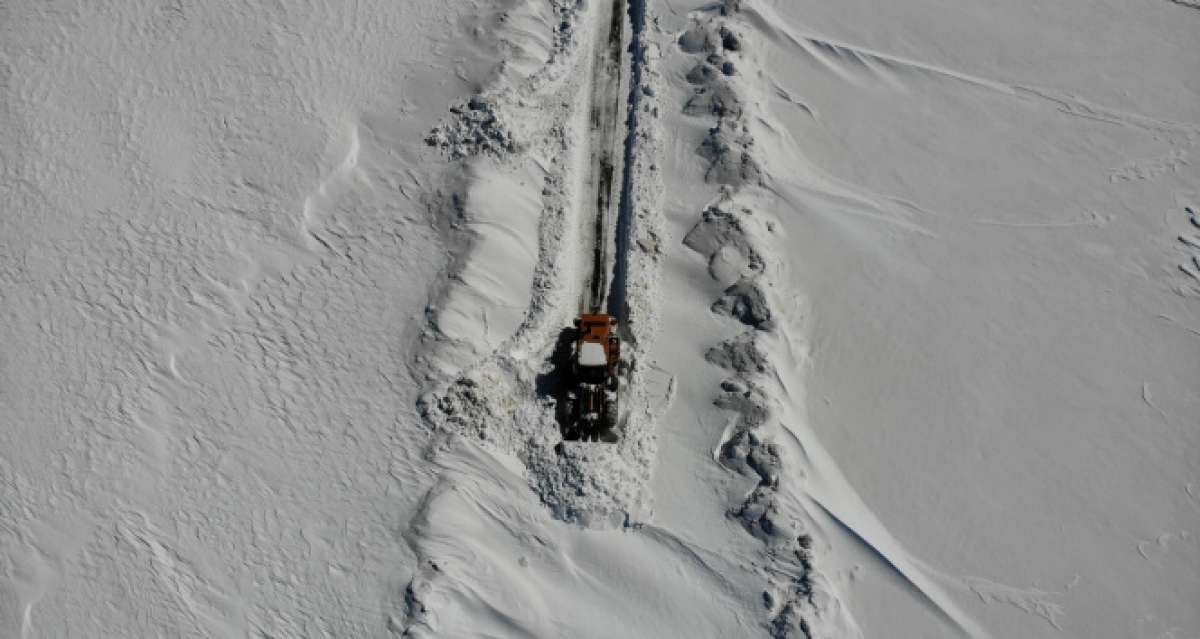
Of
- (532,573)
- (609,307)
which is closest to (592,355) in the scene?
(609,307)

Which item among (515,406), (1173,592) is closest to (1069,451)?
(1173,592)

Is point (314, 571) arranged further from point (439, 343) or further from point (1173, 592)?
point (1173, 592)

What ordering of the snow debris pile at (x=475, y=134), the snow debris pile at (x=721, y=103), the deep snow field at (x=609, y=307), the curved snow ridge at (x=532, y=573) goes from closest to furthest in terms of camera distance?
the curved snow ridge at (x=532, y=573)
the deep snow field at (x=609, y=307)
the snow debris pile at (x=475, y=134)
the snow debris pile at (x=721, y=103)

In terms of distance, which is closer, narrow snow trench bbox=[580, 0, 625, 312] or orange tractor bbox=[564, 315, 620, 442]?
orange tractor bbox=[564, 315, 620, 442]

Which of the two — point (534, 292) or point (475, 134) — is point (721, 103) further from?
point (534, 292)

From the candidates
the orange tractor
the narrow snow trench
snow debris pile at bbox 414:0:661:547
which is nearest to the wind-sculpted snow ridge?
snow debris pile at bbox 414:0:661:547

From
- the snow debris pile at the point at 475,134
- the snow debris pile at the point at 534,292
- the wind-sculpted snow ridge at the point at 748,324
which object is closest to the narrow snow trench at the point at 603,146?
the snow debris pile at the point at 534,292

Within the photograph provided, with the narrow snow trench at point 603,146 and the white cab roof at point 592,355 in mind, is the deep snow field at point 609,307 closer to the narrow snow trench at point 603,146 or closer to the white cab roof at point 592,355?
the narrow snow trench at point 603,146

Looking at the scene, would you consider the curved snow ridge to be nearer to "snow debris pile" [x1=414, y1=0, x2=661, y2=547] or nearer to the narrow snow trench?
"snow debris pile" [x1=414, y1=0, x2=661, y2=547]
